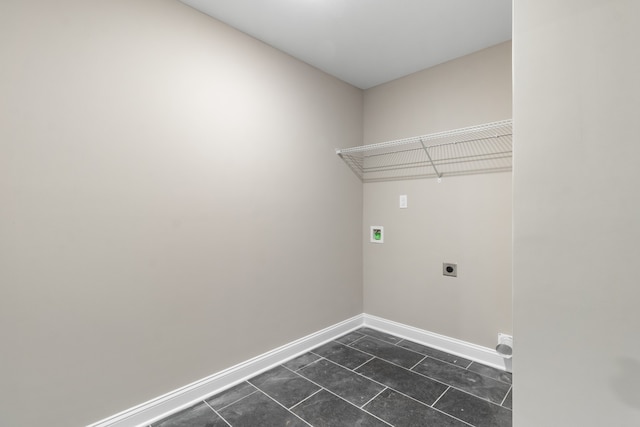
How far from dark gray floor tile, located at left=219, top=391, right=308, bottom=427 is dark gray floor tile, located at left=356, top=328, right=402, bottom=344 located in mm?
1300

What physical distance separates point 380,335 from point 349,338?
0.31 metres

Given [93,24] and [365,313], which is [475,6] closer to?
[93,24]

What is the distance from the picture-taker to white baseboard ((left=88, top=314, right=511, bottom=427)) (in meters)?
1.67

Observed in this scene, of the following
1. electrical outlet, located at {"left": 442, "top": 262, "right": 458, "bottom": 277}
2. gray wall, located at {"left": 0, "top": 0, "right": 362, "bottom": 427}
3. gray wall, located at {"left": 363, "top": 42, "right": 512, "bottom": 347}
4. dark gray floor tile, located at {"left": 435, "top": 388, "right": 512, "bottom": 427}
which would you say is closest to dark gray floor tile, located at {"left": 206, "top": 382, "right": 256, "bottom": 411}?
gray wall, located at {"left": 0, "top": 0, "right": 362, "bottom": 427}

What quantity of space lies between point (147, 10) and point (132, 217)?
1183 mm

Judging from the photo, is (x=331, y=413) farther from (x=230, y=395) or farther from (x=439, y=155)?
(x=439, y=155)

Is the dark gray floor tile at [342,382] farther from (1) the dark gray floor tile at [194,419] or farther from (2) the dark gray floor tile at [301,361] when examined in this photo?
(1) the dark gray floor tile at [194,419]

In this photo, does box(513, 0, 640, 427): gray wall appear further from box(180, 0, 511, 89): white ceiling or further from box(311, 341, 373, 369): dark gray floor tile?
box(311, 341, 373, 369): dark gray floor tile

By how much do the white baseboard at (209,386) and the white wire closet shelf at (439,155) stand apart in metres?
1.63

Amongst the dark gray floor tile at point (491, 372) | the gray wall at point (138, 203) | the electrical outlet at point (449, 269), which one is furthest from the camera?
the electrical outlet at point (449, 269)

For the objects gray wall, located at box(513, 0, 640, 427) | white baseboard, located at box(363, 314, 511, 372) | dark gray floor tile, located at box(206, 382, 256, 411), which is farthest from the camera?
white baseboard, located at box(363, 314, 511, 372)

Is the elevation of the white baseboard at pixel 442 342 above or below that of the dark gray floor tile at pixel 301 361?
above

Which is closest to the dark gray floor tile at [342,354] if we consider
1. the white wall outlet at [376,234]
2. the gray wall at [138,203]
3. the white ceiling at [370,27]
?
the gray wall at [138,203]

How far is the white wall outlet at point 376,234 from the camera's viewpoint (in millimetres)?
3022
